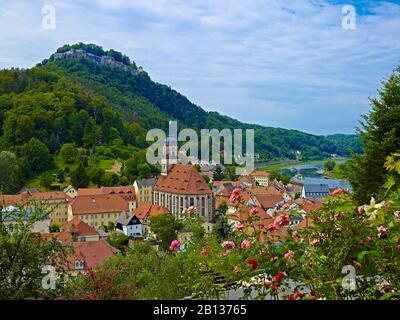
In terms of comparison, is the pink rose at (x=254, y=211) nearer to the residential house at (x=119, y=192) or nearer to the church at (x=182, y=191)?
the church at (x=182, y=191)

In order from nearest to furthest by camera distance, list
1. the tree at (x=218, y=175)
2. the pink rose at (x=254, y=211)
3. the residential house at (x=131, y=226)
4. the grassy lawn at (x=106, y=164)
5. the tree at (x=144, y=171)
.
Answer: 1. the pink rose at (x=254, y=211)
2. the residential house at (x=131, y=226)
3. the tree at (x=144, y=171)
4. the grassy lawn at (x=106, y=164)
5. the tree at (x=218, y=175)

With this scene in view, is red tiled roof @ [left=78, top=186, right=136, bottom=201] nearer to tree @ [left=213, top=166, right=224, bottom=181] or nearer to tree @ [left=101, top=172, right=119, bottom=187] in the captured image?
tree @ [left=101, top=172, right=119, bottom=187]

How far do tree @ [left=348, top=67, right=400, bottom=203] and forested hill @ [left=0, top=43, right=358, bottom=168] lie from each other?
592 inches

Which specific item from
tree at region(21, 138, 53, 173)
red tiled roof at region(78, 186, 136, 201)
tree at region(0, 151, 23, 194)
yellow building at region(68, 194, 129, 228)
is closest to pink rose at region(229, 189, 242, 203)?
yellow building at region(68, 194, 129, 228)

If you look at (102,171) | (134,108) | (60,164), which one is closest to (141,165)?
(102,171)

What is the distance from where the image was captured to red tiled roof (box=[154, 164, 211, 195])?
50.3m

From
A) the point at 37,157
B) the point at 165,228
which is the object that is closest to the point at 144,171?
the point at 37,157

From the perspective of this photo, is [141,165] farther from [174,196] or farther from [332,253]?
[332,253]

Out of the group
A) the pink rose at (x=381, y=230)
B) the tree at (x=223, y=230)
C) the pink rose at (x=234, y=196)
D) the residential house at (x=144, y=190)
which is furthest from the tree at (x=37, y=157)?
the pink rose at (x=381, y=230)

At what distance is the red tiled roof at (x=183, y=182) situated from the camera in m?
50.3

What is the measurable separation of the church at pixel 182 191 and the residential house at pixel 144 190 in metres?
1.32

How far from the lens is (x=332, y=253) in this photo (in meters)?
2.99
